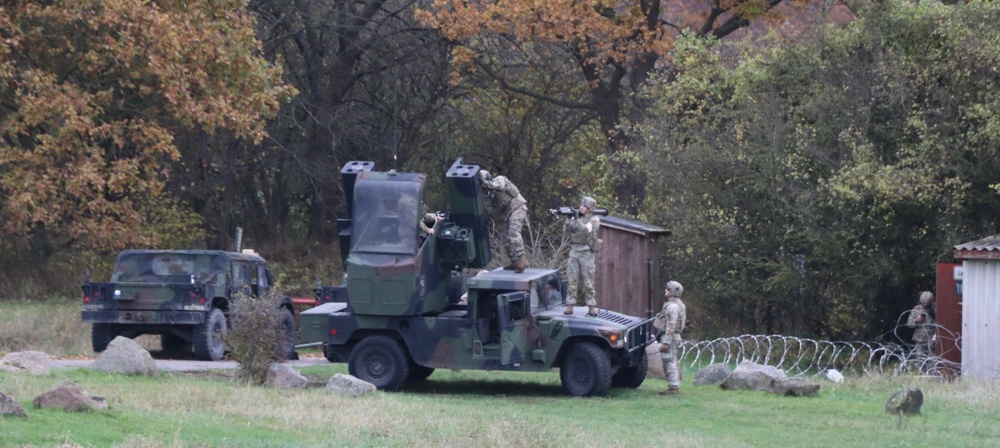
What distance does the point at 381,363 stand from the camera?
15.5 metres

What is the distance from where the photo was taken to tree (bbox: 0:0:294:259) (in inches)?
858

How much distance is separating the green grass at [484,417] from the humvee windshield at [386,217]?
2.02m

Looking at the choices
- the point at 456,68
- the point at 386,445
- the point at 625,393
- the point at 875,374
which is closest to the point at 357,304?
the point at 625,393

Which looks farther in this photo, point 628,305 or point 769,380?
point 628,305

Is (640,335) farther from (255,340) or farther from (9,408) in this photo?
(9,408)

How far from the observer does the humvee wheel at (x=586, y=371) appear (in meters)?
14.9

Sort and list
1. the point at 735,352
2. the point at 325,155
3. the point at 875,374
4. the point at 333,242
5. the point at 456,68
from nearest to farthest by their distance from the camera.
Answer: the point at 875,374 < the point at 735,352 < the point at 456,68 < the point at 325,155 < the point at 333,242

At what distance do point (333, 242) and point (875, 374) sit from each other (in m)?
21.3

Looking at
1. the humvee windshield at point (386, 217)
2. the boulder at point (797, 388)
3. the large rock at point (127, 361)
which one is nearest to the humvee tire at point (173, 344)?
the large rock at point (127, 361)

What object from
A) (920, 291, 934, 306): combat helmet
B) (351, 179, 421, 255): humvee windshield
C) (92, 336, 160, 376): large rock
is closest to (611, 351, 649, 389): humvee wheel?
(351, 179, 421, 255): humvee windshield

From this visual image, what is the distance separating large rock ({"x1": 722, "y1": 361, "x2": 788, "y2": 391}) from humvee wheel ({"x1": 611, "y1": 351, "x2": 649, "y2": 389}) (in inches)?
46.5

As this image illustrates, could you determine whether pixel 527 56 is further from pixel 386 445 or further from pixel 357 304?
pixel 386 445

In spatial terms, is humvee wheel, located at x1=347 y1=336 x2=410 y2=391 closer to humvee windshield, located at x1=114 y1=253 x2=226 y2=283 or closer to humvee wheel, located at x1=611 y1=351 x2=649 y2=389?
humvee wheel, located at x1=611 y1=351 x2=649 y2=389

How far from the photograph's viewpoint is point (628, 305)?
822 inches
